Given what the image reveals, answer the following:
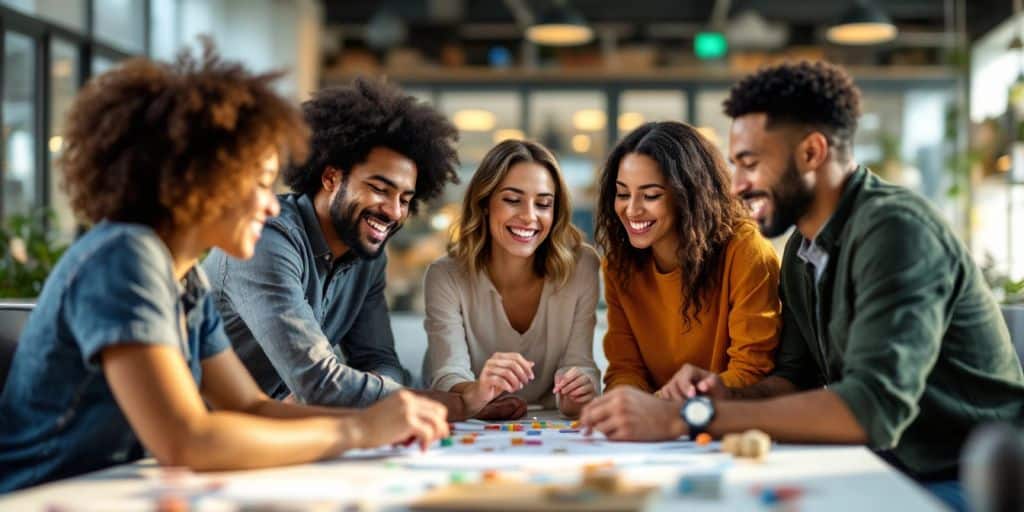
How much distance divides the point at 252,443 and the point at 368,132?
1.52 metres

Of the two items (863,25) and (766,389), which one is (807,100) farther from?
(863,25)

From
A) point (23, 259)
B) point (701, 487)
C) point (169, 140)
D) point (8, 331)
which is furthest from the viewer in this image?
point (23, 259)

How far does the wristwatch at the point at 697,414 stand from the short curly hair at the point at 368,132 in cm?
137

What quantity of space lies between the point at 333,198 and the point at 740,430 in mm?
1475

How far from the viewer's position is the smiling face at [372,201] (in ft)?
10.2

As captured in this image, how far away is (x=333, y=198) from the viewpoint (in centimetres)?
319

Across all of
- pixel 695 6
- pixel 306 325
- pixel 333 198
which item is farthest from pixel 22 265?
pixel 695 6

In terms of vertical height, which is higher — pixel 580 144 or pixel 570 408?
pixel 580 144

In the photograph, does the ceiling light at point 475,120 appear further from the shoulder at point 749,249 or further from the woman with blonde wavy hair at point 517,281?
the shoulder at point 749,249

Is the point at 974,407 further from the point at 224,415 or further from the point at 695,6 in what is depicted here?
the point at 695,6

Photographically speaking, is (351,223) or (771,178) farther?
(351,223)

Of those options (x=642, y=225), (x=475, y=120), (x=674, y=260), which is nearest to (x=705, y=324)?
(x=674, y=260)

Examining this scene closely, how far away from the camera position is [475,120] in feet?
Answer: 35.5

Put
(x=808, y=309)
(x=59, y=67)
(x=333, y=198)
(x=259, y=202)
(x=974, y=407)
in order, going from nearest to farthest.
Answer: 1. (x=259, y=202)
2. (x=974, y=407)
3. (x=808, y=309)
4. (x=333, y=198)
5. (x=59, y=67)
